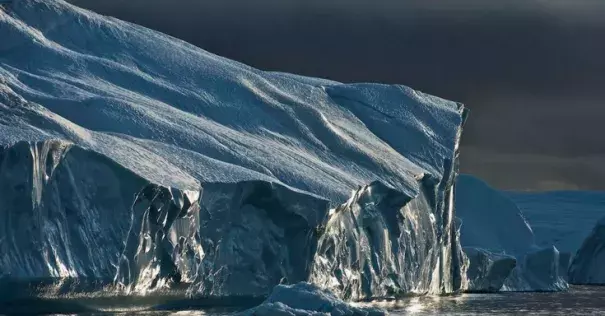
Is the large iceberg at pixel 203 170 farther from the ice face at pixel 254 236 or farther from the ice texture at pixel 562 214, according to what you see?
the ice texture at pixel 562 214

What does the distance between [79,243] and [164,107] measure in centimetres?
1303

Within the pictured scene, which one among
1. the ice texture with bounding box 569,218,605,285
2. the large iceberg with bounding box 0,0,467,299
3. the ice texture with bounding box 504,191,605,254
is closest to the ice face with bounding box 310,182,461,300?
the large iceberg with bounding box 0,0,467,299

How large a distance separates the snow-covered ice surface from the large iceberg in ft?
32.7

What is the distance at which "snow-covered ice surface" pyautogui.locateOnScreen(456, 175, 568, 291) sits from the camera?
71812mm

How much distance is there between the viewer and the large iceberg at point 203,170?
36.4m

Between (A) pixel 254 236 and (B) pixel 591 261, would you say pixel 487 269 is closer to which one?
(B) pixel 591 261

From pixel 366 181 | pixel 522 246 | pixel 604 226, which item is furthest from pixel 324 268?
pixel 604 226

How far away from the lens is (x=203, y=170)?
42562 millimetres

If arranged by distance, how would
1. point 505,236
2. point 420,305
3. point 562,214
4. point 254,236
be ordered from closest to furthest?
point 254,236, point 420,305, point 505,236, point 562,214

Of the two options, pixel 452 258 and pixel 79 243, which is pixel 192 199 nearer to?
pixel 79 243

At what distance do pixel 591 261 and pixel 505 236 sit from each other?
541 inches

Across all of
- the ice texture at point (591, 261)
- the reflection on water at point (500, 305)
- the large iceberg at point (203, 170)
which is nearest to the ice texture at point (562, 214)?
the ice texture at point (591, 261)

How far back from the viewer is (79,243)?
36281 millimetres

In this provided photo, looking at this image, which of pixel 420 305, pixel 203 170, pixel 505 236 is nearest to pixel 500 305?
pixel 420 305
